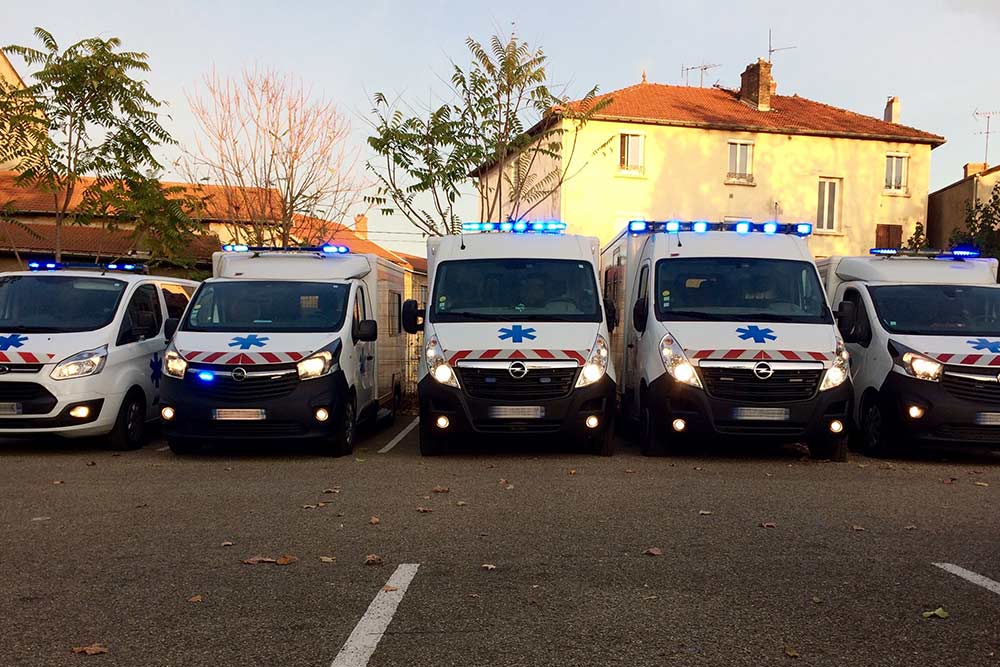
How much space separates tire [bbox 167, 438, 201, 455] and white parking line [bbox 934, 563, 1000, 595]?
7.69m

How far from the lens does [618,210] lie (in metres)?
32.0

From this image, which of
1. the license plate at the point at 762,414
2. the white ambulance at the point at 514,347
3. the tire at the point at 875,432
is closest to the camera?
the license plate at the point at 762,414

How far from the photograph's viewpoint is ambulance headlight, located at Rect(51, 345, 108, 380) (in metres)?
10.4

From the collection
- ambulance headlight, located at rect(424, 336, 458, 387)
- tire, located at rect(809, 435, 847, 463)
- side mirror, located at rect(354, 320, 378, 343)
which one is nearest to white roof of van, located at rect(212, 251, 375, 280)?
side mirror, located at rect(354, 320, 378, 343)

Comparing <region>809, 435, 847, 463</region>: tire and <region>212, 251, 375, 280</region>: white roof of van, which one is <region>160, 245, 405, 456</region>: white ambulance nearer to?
<region>212, 251, 375, 280</region>: white roof of van

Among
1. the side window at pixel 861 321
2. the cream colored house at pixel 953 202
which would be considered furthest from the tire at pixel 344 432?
the cream colored house at pixel 953 202

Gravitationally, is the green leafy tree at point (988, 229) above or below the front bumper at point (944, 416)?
above

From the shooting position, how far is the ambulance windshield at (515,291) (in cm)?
1060

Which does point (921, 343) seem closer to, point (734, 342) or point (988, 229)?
point (734, 342)

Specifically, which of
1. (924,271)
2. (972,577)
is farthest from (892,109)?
(972,577)

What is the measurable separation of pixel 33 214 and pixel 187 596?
3230 centimetres

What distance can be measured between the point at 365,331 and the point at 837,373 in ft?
17.6

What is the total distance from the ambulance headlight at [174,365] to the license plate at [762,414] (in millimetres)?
6015

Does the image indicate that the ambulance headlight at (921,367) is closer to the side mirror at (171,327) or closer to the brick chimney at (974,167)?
the side mirror at (171,327)
